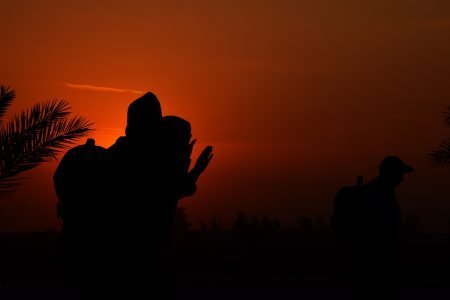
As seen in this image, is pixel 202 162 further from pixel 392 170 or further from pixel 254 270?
pixel 254 270

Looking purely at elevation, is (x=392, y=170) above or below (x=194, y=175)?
above

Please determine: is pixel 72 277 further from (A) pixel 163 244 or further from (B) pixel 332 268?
(B) pixel 332 268

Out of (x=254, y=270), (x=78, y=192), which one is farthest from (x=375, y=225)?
(x=254, y=270)

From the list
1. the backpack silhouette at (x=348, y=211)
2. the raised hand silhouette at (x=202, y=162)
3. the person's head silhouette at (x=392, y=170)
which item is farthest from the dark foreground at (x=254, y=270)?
the raised hand silhouette at (x=202, y=162)

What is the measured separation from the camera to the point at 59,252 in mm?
3738

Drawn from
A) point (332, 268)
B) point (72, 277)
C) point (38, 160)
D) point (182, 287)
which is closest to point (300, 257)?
point (332, 268)

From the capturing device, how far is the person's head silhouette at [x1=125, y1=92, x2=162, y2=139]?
372 centimetres

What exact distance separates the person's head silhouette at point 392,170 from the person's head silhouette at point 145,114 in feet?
14.7

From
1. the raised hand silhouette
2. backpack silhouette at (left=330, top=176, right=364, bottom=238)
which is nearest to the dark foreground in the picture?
backpack silhouette at (left=330, top=176, right=364, bottom=238)

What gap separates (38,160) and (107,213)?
5.87 metres

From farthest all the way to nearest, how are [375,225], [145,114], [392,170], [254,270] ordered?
[254,270]
[392,170]
[375,225]
[145,114]

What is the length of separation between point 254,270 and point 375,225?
1162 centimetres

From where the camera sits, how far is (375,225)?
775 cm

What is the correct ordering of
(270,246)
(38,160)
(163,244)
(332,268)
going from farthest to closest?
(270,246)
(332,268)
(38,160)
(163,244)
